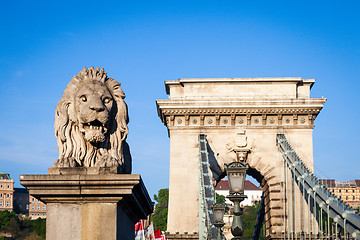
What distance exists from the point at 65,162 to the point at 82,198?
0.36m

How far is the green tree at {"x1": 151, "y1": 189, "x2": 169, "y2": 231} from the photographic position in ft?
406

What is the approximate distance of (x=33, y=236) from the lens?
483ft

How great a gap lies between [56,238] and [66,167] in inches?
24.5

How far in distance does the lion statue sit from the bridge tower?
3171 centimetres

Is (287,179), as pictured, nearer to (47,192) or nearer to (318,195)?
(318,195)

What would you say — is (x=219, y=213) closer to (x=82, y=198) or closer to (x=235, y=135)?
(x=82, y=198)

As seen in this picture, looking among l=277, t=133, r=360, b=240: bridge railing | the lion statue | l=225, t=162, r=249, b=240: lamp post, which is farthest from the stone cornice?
the lion statue

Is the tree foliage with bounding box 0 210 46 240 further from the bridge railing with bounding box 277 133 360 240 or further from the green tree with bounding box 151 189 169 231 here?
the bridge railing with bounding box 277 133 360 240

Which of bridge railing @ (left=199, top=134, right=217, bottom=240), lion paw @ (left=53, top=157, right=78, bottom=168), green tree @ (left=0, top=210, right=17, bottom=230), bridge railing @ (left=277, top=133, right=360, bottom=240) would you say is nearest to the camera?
lion paw @ (left=53, top=157, right=78, bottom=168)

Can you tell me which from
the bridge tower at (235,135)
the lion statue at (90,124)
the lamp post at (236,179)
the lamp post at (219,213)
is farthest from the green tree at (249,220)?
the lion statue at (90,124)

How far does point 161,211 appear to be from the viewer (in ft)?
433

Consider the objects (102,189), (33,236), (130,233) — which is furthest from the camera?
(33,236)

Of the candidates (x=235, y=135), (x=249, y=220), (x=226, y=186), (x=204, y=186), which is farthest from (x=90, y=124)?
(x=226, y=186)

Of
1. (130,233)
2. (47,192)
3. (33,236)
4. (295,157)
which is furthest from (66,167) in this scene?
(33,236)
